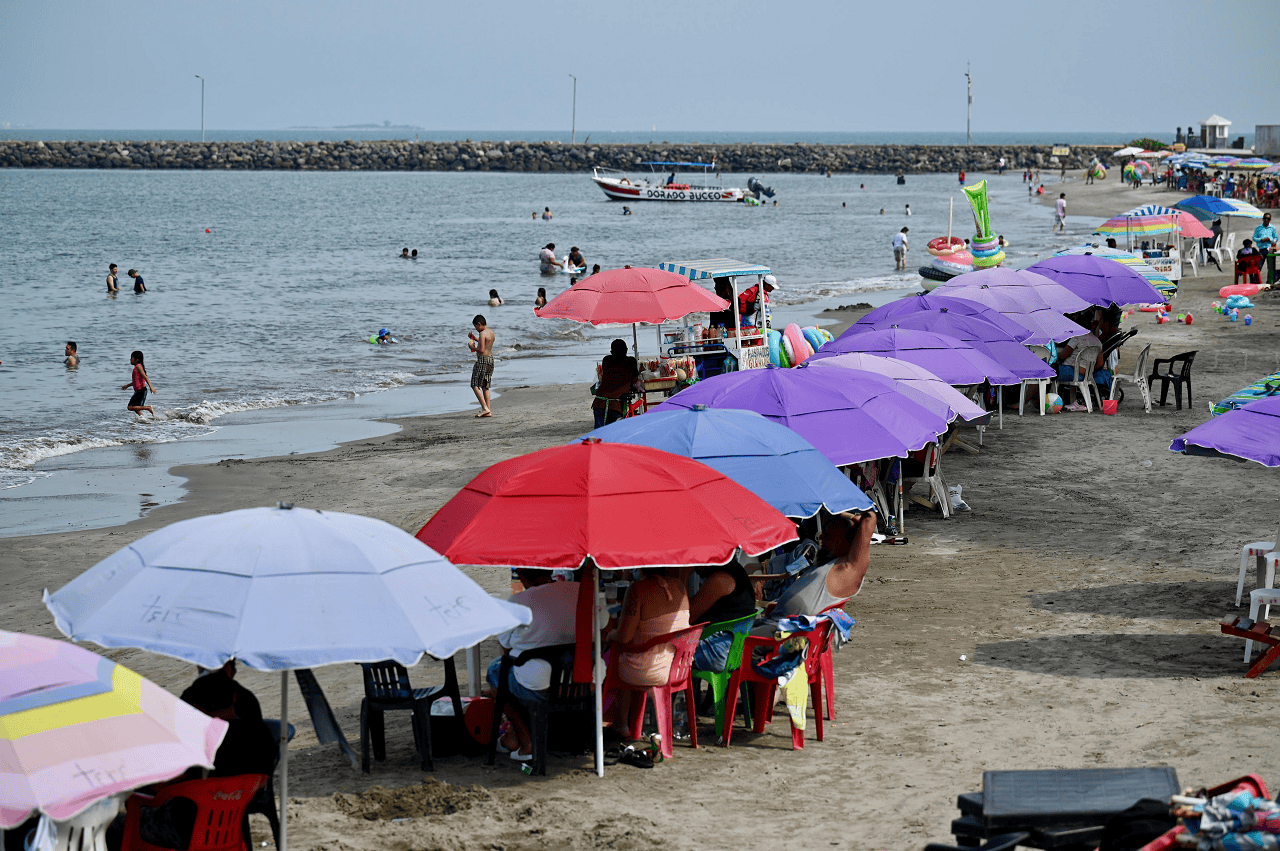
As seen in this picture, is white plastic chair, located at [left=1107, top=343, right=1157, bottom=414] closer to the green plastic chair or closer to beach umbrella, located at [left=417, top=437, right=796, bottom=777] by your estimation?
the green plastic chair

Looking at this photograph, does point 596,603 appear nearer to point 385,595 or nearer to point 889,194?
point 385,595

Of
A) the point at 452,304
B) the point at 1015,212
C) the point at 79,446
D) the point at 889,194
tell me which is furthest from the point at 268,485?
the point at 889,194

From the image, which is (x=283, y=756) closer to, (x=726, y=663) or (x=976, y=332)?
(x=726, y=663)

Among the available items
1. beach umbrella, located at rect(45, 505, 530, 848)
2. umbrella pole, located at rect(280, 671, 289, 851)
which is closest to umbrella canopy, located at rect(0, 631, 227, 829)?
beach umbrella, located at rect(45, 505, 530, 848)

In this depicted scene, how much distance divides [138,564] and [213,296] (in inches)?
1429

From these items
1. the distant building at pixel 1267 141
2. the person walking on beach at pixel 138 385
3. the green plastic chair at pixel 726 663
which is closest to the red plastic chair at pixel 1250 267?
the person walking on beach at pixel 138 385

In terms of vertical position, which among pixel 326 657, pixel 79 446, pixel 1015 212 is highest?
A: pixel 1015 212

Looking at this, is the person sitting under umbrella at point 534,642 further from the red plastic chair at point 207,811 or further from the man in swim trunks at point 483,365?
the man in swim trunks at point 483,365

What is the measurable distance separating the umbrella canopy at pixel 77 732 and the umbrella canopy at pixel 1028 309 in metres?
11.0

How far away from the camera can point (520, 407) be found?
18641 mm

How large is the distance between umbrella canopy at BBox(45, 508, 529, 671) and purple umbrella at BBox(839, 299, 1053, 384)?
842 cm

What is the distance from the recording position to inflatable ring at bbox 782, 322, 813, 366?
1497 centimetres

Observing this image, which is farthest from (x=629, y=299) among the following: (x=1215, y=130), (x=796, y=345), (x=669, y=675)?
(x=1215, y=130)

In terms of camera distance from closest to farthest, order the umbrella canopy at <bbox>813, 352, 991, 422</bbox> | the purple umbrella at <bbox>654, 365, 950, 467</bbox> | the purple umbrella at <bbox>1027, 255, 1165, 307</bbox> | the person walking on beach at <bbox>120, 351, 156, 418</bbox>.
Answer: the purple umbrella at <bbox>654, 365, 950, 467</bbox> → the umbrella canopy at <bbox>813, 352, 991, 422</bbox> → the purple umbrella at <bbox>1027, 255, 1165, 307</bbox> → the person walking on beach at <bbox>120, 351, 156, 418</bbox>
